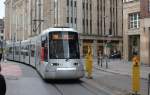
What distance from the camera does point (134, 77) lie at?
1641cm

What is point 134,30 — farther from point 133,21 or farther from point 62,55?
point 62,55

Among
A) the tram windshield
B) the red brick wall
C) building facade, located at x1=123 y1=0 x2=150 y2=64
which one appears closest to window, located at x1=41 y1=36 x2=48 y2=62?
the tram windshield

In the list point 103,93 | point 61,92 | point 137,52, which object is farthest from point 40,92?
point 137,52

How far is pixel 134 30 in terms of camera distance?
2256 inches

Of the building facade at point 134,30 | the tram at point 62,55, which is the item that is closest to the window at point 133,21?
the building facade at point 134,30

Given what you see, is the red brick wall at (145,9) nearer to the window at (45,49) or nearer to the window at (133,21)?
the window at (133,21)

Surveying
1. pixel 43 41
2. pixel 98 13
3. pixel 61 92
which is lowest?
pixel 61 92

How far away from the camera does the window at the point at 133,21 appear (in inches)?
2240

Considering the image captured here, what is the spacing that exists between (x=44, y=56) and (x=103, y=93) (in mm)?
6746

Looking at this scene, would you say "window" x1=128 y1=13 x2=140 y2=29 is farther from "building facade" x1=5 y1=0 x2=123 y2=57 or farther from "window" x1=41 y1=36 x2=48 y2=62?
"window" x1=41 y1=36 x2=48 y2=62

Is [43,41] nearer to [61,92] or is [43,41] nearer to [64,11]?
[61,92]

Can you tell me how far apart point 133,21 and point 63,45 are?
36.5m

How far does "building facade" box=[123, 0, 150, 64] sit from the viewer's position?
5109cm

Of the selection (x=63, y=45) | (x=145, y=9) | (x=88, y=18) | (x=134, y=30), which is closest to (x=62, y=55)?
(x=63, y=45)
